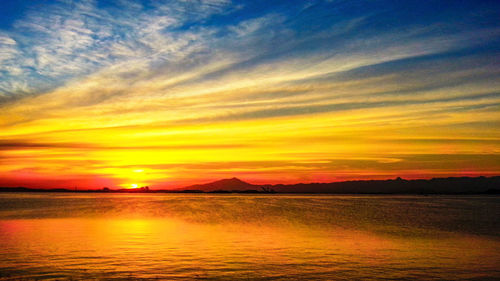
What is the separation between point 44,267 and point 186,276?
8.73 m

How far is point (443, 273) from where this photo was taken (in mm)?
24922

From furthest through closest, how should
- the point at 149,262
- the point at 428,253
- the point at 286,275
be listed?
the point at 428,253
the point at 149,262
the point at 286,275

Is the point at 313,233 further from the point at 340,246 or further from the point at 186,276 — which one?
the point at 186,276

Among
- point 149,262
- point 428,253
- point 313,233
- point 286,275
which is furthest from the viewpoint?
point 313,233

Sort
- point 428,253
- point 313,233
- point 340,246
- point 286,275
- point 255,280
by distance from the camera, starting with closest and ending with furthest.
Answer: point 255,280, point 286,275, point 428,253, point 340,246, point 313,233

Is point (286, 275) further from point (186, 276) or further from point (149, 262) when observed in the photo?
point (149, 262)

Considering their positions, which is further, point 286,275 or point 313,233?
point 313,233

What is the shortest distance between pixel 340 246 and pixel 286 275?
1353 cm

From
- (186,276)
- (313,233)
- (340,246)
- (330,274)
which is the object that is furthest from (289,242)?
(186,276)

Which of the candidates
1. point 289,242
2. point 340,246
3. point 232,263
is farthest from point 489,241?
point 232,263

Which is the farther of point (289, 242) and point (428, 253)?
point (289, 242)

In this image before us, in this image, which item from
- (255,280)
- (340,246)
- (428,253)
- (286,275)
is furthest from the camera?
(340,246)

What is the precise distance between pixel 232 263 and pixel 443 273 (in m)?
12.7

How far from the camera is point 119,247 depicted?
34.1m
